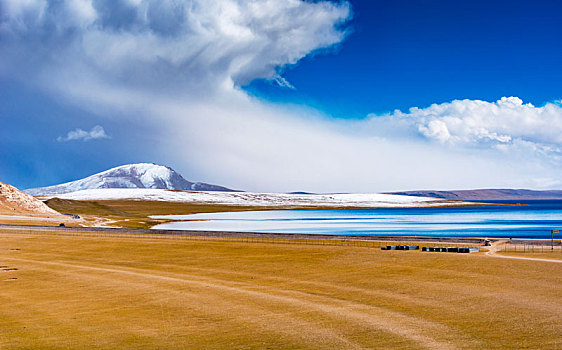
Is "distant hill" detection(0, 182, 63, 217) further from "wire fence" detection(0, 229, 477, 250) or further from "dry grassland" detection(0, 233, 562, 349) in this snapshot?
"dry grassland" detection(0, 233, 562, 349)

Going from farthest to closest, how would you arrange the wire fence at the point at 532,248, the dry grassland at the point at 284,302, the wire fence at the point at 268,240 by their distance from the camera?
the wire fence at the point at 268,240 → the wire fence at the point at 532,248 → the dry grassland at the point at 284,302

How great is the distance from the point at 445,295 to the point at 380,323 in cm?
907

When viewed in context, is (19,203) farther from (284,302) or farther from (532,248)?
(284,302)

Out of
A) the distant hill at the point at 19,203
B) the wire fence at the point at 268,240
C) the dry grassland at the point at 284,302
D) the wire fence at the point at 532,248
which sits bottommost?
the dry grassland at the point at 284,302

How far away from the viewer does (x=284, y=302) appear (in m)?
28.9

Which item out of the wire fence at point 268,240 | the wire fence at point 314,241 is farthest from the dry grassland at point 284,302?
the wire fence at point 314,241

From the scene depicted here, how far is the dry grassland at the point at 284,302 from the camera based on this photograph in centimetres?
2119

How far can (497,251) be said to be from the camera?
5669 centimetres

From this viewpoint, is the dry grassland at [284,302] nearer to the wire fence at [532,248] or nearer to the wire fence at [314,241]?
the wire fence at [314,241]

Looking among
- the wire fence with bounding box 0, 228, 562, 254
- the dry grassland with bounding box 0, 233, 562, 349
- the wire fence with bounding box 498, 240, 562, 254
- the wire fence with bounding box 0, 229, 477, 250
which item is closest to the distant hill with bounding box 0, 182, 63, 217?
the wire fence with bounding box 0, 228, 562, 254

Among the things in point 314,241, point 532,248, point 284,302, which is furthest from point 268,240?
point 284,302

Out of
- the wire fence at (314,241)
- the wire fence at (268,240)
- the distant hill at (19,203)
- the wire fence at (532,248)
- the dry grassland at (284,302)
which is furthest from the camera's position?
the distant hill at (19,203)

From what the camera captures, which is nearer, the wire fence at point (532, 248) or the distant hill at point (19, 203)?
the wire fence at point (532, 248)

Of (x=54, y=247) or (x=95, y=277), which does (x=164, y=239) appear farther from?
(x=95, y=277)
